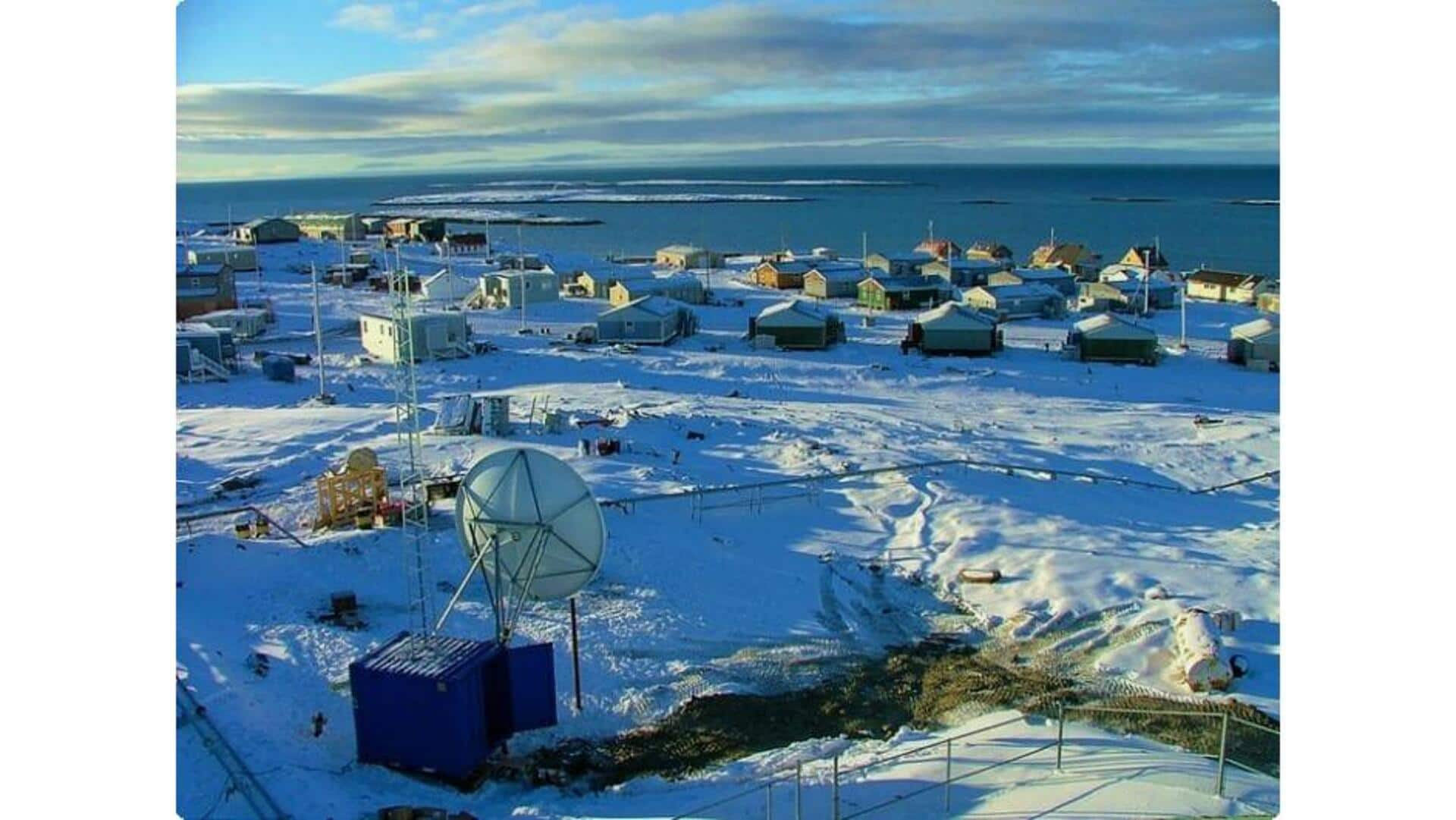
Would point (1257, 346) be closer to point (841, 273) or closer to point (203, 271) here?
point (841, 273)

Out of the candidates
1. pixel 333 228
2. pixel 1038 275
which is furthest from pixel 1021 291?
pixel 333 228

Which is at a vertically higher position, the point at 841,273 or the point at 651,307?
the point at 841,273

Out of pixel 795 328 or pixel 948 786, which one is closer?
pixel 948 786

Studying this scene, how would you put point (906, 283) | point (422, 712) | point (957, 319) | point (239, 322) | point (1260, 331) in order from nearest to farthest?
point (422, 712) → point (1260, 331) → point (957, 319) → point (239, 322) → point (906, 283)

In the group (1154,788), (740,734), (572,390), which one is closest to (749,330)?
(572,390)

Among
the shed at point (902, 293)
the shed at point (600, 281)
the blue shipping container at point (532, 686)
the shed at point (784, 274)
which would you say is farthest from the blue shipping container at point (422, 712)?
the shed at point (784, 274)

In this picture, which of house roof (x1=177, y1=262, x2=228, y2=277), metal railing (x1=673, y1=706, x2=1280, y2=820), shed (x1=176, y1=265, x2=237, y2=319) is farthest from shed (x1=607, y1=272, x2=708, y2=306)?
metal railing (x1=673, y1=706, x2=1280, y2=820)

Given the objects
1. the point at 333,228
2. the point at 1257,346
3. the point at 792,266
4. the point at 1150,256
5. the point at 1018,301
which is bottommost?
the point at 1257,346

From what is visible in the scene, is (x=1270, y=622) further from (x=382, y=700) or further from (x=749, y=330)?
(x=749, y=330)
